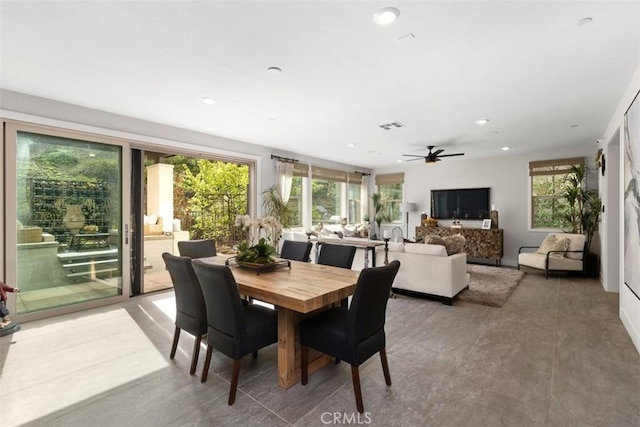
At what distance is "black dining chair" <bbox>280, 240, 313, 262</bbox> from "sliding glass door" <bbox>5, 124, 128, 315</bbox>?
2448mm

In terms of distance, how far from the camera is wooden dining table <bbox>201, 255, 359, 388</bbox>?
2027 mm

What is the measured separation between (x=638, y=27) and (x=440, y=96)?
1.63 metres

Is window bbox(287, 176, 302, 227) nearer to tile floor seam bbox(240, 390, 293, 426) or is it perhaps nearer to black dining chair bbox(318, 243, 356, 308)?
black dining chair bbox(318, 243, 356, 308)

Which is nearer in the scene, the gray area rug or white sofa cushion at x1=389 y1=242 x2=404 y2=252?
the gray area rug

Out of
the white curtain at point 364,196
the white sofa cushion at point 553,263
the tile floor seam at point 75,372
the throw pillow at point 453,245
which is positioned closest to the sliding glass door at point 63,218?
the tile floor seam at point 75,372

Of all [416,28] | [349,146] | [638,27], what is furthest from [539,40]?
[349,146]

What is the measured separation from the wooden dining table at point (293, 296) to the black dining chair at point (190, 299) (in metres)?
0.35

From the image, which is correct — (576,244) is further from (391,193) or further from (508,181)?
(391,193)

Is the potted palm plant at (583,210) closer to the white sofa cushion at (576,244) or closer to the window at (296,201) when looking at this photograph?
the white sofa cushion at (576,244)

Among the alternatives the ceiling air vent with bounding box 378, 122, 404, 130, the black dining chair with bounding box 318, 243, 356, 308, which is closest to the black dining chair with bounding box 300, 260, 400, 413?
the black dining chair with bounding box 318, 243, 356, 308

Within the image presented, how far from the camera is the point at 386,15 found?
2092mm

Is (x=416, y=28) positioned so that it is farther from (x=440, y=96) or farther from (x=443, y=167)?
(x=443, y=167)
